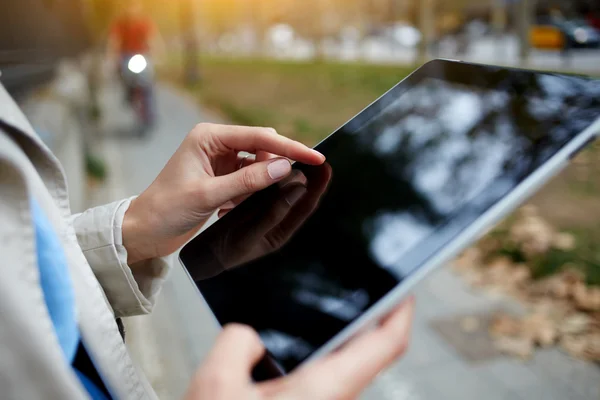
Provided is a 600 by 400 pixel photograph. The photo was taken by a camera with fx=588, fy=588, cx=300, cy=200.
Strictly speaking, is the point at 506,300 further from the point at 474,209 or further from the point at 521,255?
the point at 474,209

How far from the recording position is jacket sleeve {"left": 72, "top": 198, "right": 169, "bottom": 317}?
41.2 inches

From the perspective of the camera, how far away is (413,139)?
0.95 meters

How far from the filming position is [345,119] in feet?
11.5

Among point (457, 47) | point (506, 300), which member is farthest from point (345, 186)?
point (457, 47)

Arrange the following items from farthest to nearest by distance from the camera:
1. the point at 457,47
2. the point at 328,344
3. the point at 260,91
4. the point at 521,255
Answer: the point at 457,47
the point at 260,91
the point at 521,255
the point at 328,344

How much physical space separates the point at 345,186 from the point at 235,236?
0.20 meters

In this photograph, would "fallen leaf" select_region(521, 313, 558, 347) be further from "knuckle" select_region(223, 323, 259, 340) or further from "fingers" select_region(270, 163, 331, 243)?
"knuckle" select_region(223, 323, 259, 340)

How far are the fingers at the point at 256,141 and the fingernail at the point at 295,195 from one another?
0.23 ft

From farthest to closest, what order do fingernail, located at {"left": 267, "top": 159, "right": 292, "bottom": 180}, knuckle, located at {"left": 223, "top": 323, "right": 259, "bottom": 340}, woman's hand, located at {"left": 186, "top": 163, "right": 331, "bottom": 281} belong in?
1. fingernail, located at {"left": 267, "top": 159, "right": 292, "bottom": 180}
2. woman's hand, located at {"left": 186, "top": 163, "right": 331, "bottom": 281}
3. knuckle, located at {"left": 223, "top": 323, "right": 259, "bottom": 340}

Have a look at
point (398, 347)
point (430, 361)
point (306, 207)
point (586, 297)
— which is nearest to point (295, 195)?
point (306, 207)

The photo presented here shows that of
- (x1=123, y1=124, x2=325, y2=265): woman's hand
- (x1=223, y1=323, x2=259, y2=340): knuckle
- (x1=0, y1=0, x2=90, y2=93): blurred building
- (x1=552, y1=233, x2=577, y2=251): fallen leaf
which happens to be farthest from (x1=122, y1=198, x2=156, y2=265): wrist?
(x1=552, y1=233, x2=577, y2=251): fallen leaf

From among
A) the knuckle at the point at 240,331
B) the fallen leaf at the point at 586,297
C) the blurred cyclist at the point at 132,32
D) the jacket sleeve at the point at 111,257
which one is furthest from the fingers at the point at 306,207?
the blurred cyclist at the point at 132,32

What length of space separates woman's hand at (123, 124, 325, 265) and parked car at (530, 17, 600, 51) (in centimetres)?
1122

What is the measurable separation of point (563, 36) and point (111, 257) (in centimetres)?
1220
